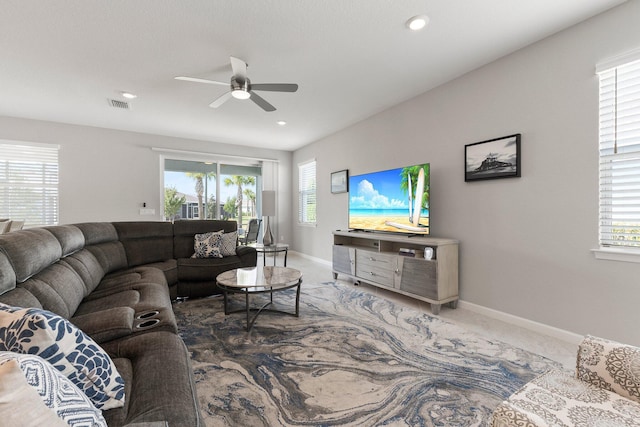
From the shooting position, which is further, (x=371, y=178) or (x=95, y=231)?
(x=371, y=178)

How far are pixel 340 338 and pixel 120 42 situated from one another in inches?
127

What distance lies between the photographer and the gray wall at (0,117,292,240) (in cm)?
483

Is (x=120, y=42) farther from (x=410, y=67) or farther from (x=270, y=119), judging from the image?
(x=410, y=67)

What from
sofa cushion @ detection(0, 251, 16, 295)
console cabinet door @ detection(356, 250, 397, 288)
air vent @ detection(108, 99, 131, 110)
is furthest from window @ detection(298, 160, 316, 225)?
sofa cushion @ detection(0, 251, 16, 295)

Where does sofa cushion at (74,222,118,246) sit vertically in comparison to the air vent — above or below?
below

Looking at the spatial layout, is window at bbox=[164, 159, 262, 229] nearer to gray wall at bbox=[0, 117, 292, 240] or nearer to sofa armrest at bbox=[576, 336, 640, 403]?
gray wall at bbox=[0, 117, 292, 240]

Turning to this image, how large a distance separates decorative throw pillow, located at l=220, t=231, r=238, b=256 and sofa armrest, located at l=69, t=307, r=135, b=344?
7.17 feet

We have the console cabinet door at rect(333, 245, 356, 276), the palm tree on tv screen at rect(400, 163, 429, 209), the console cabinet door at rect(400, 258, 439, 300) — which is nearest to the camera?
the console cabinet door at rect(400, 258, 439, 300)

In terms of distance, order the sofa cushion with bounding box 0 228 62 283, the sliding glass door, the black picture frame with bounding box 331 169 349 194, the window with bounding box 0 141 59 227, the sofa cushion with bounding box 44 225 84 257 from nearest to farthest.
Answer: the sofa cushion with bounding box 0 228 62 283
the sofa cushion with bounding box 44 225 84 257
the window with bounding box 0 141 59 227
the black picture frame with bounding box 331 169 349 194
the sliding glass door

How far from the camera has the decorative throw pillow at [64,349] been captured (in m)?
0.79

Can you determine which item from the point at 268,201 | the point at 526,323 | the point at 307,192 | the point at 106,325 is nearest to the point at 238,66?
the point at 106,325

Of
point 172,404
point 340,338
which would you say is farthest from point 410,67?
point 172,404

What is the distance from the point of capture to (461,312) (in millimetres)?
3031

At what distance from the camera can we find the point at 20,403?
49cm
